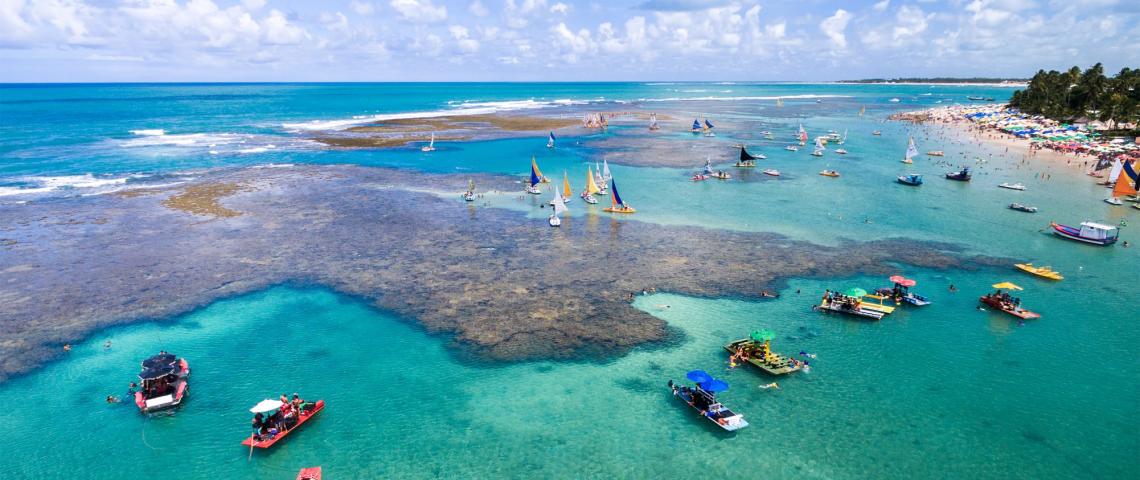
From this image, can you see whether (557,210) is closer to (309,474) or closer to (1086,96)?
(309,474)

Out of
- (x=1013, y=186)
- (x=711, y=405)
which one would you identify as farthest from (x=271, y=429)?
(x=1013, y=186)

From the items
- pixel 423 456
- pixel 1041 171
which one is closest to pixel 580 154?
pixel 1041 171

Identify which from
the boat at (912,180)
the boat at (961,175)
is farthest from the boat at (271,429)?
the boat at (961,175)

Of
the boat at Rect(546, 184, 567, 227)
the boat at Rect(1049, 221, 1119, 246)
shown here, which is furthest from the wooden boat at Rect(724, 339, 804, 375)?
the boat at Rect(1049, 221, 1119, 246)

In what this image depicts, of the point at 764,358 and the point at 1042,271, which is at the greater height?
the point at 1042,271

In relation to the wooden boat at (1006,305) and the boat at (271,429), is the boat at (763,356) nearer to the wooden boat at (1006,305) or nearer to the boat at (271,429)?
the wooden boat at (1006,305)

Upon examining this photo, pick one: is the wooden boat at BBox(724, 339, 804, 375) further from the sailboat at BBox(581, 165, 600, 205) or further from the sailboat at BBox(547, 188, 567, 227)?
the sailboat at BBox(581, 165, 600, 205)
